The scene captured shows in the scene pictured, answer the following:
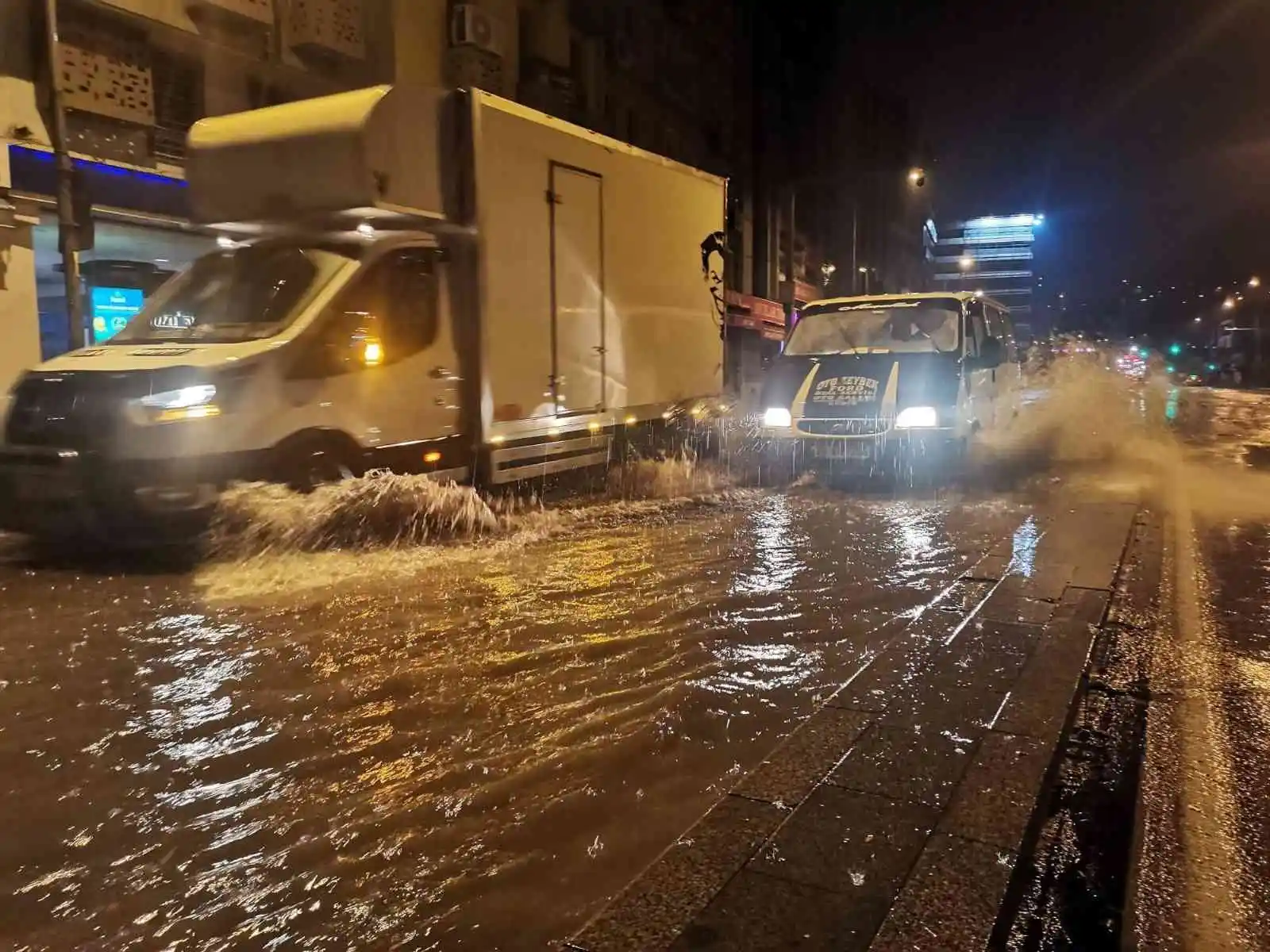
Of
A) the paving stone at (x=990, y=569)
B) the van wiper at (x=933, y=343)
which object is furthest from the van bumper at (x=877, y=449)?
the paving stone at (x=990, y=569)

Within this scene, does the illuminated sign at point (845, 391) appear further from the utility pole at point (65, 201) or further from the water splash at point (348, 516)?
the utility pole at point (65, 201)

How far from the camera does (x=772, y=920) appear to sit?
2531 mm

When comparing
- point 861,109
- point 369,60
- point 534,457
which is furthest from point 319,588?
point 861,109

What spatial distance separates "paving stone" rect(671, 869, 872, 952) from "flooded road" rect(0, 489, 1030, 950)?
41 centimetres

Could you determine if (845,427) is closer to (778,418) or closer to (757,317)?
(778,418)

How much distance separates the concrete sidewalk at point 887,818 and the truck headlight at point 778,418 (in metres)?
5.70

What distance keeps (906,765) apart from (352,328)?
18.1 ft

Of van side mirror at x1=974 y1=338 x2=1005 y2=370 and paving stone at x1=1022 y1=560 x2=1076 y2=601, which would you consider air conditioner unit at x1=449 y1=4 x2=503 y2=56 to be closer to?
van side mirror at x1=974 y1=338 x2=1005 y2=370

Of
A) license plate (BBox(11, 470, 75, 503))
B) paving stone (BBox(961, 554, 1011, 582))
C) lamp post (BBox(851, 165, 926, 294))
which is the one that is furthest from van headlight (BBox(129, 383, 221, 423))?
lamp post (BBox(851, 165, 926, 294))

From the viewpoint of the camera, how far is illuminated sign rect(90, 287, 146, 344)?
13430 millimetres

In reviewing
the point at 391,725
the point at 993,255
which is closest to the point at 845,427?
the point at 391,725

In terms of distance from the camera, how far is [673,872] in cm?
279

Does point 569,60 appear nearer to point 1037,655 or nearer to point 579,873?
point 1037,655

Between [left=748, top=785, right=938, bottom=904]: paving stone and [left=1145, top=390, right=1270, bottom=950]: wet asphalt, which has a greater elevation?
[left=748, top=785, right=938, bottom=904]: paving stone
